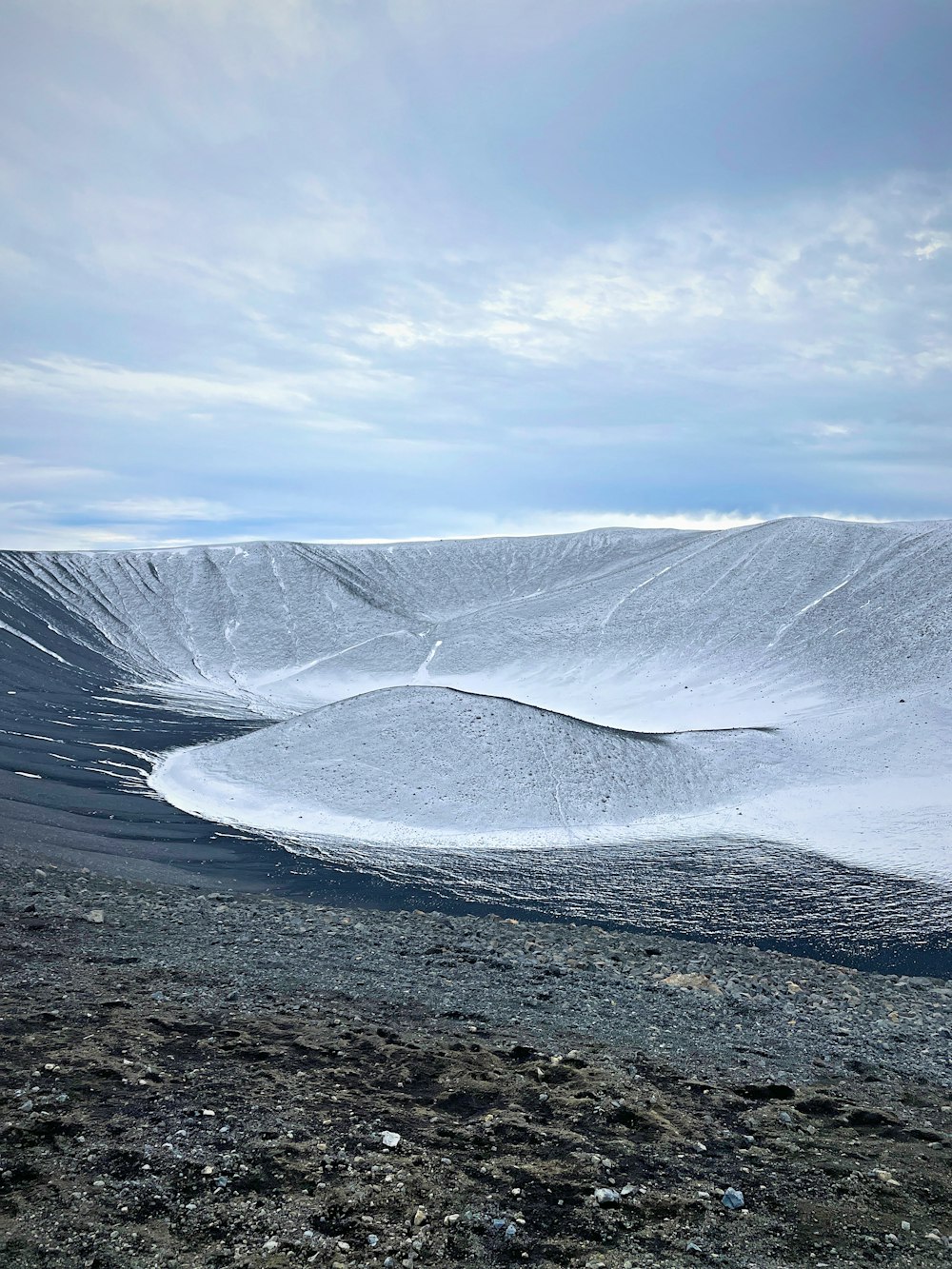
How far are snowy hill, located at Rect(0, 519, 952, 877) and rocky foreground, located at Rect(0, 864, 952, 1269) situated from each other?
8.86m

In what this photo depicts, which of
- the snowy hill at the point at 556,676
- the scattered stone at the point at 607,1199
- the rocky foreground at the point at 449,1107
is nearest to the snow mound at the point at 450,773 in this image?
the snowy hill at the point at 556,676

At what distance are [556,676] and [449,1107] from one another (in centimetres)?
3801

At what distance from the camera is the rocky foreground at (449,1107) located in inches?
226

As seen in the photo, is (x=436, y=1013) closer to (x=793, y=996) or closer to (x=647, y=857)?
(x=793, y=996)

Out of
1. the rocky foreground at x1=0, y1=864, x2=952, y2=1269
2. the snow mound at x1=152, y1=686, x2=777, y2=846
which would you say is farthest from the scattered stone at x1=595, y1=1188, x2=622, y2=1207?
the snow mound at x1=152, y1=686, x2=777, y2=846

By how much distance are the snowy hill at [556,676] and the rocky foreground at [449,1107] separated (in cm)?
886

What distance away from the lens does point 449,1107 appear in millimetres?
7758

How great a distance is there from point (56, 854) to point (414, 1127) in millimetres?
13645

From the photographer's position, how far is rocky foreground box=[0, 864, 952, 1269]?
5734 millimetres

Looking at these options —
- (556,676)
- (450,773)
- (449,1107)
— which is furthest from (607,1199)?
(556,676)

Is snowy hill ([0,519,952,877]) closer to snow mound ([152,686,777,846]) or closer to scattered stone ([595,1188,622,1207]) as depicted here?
snow mound ([152,686,777,846])

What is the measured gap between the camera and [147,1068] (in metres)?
7.77

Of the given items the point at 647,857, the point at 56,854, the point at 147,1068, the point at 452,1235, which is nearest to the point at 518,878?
the point at 647,857

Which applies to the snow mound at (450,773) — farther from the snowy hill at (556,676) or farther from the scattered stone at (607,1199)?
the scattered stone at (607,1199)
